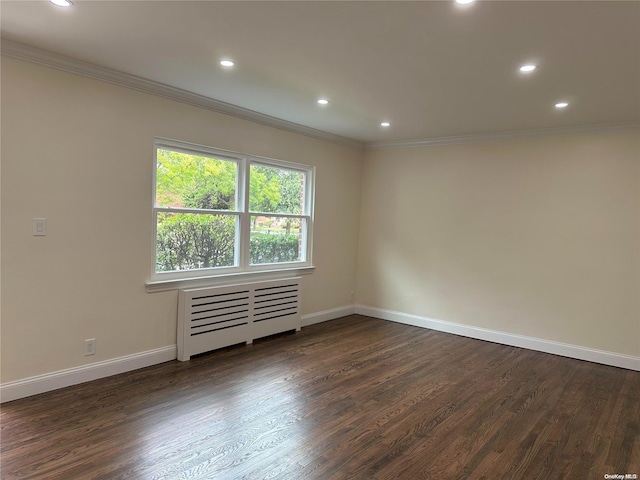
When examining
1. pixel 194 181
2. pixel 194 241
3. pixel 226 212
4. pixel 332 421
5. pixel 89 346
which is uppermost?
pixel 194 181

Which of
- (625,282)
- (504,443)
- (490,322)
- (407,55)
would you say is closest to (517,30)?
(407,55)

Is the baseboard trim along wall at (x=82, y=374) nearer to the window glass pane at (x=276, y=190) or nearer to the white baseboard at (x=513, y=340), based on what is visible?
the window glass pane at (x=276, y=190)

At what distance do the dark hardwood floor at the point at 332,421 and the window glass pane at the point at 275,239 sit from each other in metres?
1.21

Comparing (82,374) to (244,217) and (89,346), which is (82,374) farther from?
(244,217)

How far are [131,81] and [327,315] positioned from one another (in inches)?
146

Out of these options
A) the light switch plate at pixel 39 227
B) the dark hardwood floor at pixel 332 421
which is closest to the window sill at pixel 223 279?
the dark hardwood floor at pixel 332 421

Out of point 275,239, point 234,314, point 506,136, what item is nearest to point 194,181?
point 275,239

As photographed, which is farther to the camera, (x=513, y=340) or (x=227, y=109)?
(x=513, y=340)

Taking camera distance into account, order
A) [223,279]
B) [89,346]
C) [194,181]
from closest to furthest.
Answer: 1. [89,346]
2. [194,181]
3. [223,279]

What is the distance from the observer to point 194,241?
4.05 m

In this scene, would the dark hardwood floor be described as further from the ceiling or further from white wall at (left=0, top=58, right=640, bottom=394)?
the ceiling

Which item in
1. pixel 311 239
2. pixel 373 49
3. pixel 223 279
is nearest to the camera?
pixel 373 49

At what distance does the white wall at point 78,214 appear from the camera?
286 cm

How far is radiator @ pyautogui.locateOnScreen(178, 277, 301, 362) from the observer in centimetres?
386
